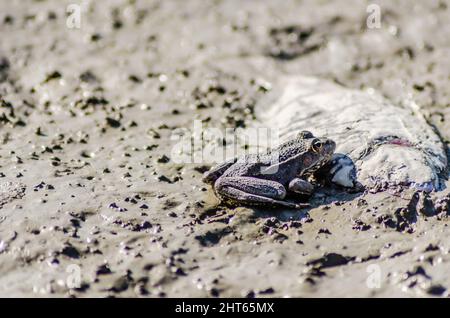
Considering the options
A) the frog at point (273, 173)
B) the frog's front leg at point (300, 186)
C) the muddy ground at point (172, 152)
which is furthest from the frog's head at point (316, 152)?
the muddy ground at point (172, 152)

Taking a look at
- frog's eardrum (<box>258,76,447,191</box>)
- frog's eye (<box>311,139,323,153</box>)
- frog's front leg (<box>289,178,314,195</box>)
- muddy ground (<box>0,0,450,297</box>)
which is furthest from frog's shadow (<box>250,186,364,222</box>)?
frog's eye (<box>311,139,323,153</box>)

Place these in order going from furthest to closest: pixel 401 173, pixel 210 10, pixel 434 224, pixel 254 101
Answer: pixel 210 10 → pixel 254 101 → pixel 401 173 → pixel 434 224

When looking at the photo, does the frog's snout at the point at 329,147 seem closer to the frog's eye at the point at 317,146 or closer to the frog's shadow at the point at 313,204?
the frog's eye at the point at 317,146

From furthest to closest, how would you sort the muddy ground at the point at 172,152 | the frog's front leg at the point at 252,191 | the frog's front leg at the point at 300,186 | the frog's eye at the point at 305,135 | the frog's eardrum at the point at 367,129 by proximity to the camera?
1. the frog's eye at the point at 305,135
2. the frog's eardrum at the point at 367,129
3. the frog's front leg at the point at 300,186
4. the frog's front leg at the point at 252,191
5. the muddy ground at the point at 172,152

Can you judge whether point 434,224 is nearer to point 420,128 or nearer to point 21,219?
point 420,128

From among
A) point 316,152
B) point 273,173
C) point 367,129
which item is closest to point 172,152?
point 273,173

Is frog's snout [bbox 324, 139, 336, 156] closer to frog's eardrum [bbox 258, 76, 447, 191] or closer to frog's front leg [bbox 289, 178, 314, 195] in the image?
frog's eardrum [bbox 258, 76, 447, 191]
